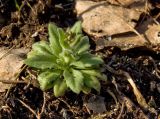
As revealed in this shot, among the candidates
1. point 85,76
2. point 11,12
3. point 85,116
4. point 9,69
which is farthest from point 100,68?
point 11,12

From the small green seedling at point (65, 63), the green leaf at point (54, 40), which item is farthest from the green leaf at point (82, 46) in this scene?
the green leaf at point (54, 40)

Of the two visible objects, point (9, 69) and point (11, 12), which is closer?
point (9, 69)

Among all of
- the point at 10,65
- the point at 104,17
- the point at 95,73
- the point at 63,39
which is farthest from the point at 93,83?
the point at 104,17

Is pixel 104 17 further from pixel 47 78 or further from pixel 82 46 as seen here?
pixel 47 78

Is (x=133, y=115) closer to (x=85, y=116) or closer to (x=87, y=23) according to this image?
(x=85, y=116)

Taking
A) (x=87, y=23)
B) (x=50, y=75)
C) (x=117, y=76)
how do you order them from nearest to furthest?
1. (x=50, y=75)
2. (x=117, y=76)
3. (x=87, y=23)

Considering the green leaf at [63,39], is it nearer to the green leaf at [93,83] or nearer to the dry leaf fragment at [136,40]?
the green leaf at [93,83]

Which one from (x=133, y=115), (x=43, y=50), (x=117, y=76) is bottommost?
(x=133, y=115)

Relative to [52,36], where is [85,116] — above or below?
below
